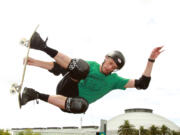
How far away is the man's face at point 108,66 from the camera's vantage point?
7422 millimetres

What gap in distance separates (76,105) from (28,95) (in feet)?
4.02

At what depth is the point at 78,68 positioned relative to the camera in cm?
727

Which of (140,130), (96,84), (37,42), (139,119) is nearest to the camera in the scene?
(37,42)

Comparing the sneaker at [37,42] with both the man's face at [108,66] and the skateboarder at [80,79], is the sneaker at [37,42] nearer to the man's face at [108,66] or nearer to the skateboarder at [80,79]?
the skateboarder at [80,79]

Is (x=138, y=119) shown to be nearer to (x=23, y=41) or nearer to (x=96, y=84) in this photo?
(x=96, y=84)

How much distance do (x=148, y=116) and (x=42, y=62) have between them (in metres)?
71.3

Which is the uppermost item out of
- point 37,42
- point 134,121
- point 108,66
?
point 134,121

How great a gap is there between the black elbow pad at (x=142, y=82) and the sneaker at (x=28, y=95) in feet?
9.06

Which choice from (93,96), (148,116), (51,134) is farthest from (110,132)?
(93,96)

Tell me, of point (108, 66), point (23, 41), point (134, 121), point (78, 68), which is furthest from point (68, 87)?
point (134, 121)

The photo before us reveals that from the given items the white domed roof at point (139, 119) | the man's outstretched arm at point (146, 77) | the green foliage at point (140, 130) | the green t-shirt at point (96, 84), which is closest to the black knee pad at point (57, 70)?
the green t-shirt at point (96, 84)

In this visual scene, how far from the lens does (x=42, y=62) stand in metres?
7.88

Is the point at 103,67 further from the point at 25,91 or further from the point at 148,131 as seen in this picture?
the point at 148,131

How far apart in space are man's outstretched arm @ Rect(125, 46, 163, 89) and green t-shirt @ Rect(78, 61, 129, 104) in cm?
27
